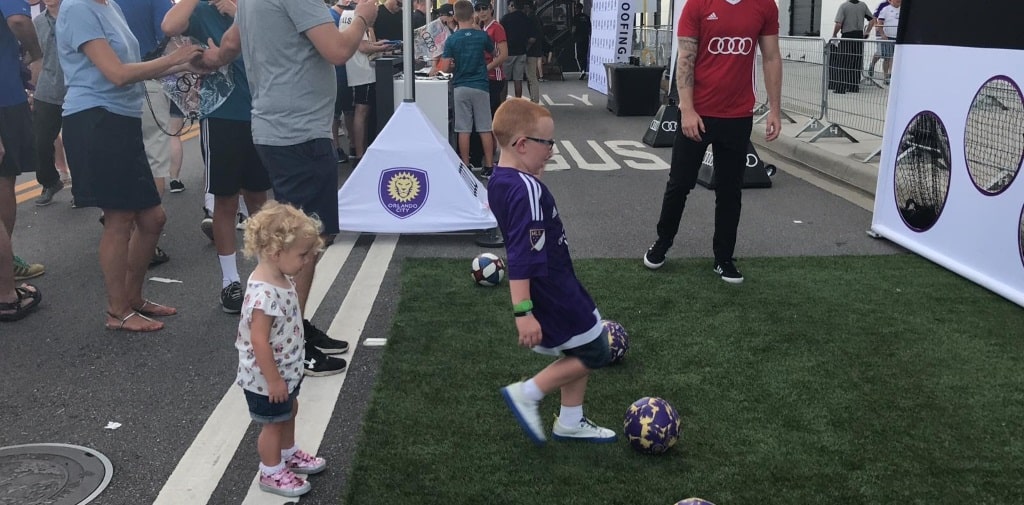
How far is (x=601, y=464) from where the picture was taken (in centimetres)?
354

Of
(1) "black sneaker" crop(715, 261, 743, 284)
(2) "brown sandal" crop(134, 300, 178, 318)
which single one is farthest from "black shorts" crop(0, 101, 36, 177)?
(1) "black sneaker" crop(715, 261, 743, 284)

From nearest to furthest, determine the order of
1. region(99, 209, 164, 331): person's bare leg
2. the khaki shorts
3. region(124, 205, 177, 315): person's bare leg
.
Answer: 1. region(99, 209, 164, 331): person's bare leg
2. region(124, 205, 177, 315): person's bare leg
3. the khaki shorts

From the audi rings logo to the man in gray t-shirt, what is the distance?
2.38m

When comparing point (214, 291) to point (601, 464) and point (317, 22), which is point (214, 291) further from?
point (601, 464)

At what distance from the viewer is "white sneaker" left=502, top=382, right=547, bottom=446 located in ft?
11.9

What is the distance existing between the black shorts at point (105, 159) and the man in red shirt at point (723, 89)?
10.7 ft

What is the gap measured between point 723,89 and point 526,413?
3061 mm

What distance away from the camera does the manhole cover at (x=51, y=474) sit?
334cm

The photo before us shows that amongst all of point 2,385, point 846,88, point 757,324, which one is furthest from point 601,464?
point 846,88

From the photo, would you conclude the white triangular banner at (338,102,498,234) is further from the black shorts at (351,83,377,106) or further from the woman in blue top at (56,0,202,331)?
the black shorts at (351,83,377,106)

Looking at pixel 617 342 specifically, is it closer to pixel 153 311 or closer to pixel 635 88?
pixel 153 311

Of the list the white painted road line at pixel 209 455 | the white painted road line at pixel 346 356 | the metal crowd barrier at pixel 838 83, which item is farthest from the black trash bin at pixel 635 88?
the white painted road line at pixel 209 455

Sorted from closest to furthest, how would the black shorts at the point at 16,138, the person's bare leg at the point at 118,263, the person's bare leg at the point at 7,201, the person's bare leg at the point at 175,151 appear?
the person's bare leg at the point at 118,263 < the black shorts at the point at 16,138 < the person's bare leg at the point at 7,201 < the person's bare leg at the point at 175,151

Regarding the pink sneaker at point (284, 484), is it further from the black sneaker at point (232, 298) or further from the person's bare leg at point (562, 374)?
the black sneaker at point (232, 298)
